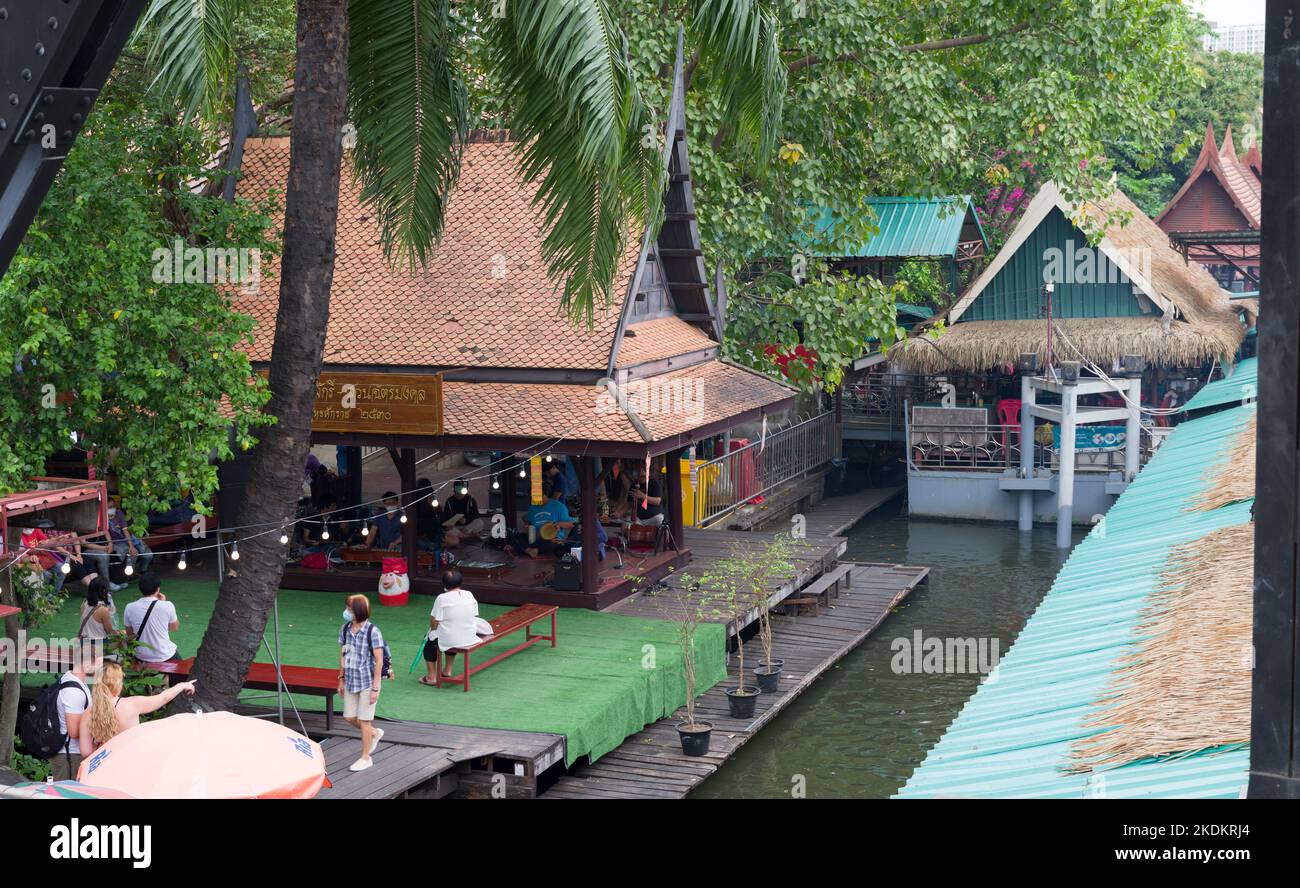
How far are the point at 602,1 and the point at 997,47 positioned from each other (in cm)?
1649

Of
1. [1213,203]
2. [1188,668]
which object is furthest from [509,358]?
[1213,203]

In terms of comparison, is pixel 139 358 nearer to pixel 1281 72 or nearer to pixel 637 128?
pixel 637 128

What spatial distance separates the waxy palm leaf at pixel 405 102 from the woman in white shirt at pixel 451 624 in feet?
11.9

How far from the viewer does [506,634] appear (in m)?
15.7

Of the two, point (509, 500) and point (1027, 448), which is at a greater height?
point (1027, 448)

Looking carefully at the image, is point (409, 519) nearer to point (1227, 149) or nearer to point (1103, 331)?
point (1103, 331)

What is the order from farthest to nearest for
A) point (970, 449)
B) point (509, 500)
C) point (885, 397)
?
point (885, 397)
point (970, 449)
point (509, 500)

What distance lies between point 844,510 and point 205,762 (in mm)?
23049

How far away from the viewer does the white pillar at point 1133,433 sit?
27.4 metres

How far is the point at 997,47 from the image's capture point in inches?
1035

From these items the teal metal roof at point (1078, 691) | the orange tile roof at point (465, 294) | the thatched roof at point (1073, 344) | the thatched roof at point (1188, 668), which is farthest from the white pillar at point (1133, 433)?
the thatched roof at point (1188, 668)

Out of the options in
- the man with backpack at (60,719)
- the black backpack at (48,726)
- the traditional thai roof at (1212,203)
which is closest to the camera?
the man with backpack at (60,719)

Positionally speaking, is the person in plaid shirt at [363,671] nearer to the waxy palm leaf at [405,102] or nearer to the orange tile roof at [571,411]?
the waxy palm leaf at [405,102]

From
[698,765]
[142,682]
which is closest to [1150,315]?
[698,765]
